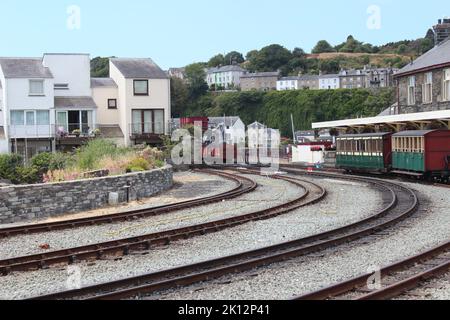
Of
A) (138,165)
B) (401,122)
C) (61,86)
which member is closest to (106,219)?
(138,165)

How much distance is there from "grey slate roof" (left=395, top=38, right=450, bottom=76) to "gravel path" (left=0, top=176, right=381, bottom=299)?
56.1ft

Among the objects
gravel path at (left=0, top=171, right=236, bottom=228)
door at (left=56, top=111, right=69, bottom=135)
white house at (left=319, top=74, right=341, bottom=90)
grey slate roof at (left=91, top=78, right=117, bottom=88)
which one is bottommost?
gravel path at (left=0, top=171, right=236, bottom=228)

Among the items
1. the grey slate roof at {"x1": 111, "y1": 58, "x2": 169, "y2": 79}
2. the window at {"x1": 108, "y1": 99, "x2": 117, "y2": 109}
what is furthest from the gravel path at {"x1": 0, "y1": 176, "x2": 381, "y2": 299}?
the window at {"x1": 108, "y1": 99, "x2": 117, "y2": 109}

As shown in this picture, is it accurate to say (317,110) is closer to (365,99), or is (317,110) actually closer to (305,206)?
(365,99)

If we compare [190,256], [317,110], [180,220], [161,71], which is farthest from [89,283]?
[317,110]

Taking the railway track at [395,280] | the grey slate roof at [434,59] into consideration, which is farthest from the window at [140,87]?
the railway track at [395,280]

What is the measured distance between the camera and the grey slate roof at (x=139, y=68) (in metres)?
49.4

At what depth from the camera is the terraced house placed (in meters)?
44.6

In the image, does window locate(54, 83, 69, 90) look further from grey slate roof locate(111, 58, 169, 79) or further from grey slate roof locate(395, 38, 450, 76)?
grey slate roof locate(395, 38, 450, 76)

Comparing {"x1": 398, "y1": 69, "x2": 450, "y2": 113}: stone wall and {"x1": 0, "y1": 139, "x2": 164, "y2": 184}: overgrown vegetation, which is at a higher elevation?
{"x1": 398, "y1": 69, "x2": 450, "y2": 113}: stone wall

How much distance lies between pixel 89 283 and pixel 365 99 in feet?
426

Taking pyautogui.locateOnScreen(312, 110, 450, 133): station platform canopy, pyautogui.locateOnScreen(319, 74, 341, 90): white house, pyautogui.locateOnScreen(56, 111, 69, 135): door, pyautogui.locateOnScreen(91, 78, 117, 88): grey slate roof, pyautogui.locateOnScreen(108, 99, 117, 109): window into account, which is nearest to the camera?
pyautogui.locateOnScreen(312, 110, 450, 133): station platform canopy

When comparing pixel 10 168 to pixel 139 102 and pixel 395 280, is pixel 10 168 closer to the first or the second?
pixel 395 280

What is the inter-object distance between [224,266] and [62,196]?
999cm
